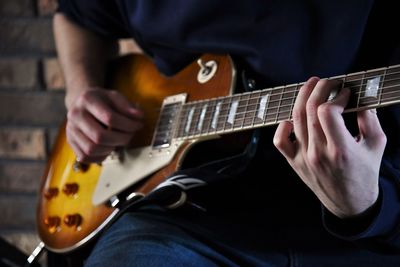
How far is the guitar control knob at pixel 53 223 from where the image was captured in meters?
1.07

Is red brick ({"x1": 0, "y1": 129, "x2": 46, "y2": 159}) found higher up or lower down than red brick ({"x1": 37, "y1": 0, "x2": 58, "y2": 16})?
lower down

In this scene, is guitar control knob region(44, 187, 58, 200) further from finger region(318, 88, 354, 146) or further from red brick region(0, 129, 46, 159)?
finger region(318, 88, 354, 146)

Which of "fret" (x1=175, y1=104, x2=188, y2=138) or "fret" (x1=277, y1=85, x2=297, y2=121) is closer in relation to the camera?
"fret" (x1=277, y1=85, x2=297, y2=121)

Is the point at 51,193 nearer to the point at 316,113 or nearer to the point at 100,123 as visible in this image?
the point at 100,123

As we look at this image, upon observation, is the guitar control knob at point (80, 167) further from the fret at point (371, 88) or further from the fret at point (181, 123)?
the fret at point (371, 88)

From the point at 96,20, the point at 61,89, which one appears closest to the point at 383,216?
the point at 96,20

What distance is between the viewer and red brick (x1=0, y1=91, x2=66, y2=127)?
1.45m

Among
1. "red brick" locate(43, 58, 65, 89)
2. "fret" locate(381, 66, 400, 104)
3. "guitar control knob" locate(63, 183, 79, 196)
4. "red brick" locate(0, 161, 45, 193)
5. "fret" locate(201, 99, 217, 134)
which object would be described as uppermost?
"fret" locate(381, 66, 400, 104)

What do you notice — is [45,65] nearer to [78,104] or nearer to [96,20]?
[96,20]

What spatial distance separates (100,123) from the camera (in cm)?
100

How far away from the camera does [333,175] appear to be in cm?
68

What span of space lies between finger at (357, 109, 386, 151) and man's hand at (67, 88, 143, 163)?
1.39 feet

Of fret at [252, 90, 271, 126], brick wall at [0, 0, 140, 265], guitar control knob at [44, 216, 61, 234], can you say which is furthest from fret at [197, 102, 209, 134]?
brick wall at [0, 0, 140, 265]

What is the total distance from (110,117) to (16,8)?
55 centimetres
